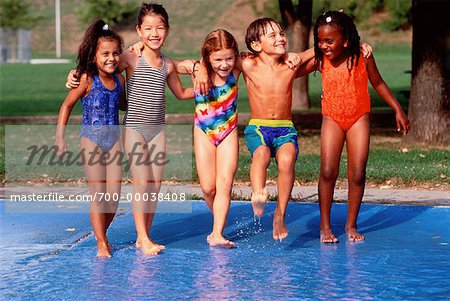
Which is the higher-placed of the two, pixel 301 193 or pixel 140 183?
pixel 140 183

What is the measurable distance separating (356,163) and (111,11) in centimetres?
6845

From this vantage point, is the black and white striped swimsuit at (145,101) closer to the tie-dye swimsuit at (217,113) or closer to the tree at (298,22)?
the tie-dye swimsuit at (217,113)

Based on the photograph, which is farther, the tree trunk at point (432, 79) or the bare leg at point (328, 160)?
the tree trunk at point (432, 79)

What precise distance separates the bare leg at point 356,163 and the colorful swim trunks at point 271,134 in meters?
0.44

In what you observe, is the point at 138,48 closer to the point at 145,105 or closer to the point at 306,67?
Result: the point at 145,105

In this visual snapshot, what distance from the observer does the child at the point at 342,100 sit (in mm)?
7738

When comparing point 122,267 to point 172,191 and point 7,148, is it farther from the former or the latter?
point 7,148

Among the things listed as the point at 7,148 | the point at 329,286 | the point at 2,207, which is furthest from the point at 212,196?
the point at 7,148

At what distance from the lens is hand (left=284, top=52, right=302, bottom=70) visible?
780cm

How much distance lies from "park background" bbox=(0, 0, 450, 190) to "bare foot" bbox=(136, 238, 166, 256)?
3.73m

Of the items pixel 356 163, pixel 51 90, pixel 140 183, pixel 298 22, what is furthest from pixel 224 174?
pixel 51 90

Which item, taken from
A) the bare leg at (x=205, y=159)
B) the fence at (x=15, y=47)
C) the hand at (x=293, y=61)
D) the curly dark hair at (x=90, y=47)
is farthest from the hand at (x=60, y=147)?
the fence at (x=15, y=47)

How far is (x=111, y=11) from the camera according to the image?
2953 inches

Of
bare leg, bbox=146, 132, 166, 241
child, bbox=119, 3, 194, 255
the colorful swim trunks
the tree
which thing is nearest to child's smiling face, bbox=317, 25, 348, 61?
the colorful swim trunks
